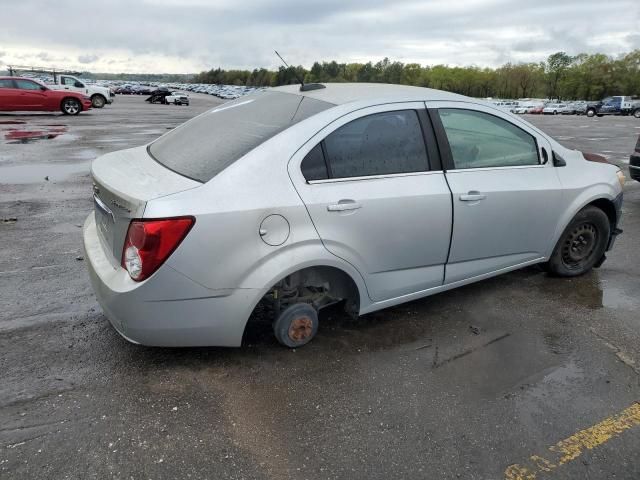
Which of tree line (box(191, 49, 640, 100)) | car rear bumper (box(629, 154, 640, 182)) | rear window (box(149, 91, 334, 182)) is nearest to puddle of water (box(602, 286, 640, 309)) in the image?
rear window (box(149, 91, 334, 182))

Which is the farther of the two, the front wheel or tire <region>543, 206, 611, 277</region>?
the front wheel

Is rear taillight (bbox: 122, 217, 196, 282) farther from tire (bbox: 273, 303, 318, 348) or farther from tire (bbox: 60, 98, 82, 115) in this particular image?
tire (bbox: 60, 98, 82, 115)

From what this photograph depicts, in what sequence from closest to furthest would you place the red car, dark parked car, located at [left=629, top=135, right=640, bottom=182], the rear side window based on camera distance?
1. the rear side window
2. dark parked car, located at [left=629, top=135, right=640, bottom=182]
3. the red car

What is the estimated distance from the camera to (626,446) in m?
2.50

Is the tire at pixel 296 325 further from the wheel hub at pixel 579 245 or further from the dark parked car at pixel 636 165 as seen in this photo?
the dark parked car at pixel 636 165

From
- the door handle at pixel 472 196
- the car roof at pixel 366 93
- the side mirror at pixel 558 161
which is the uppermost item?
the car roof at pixel 366 93

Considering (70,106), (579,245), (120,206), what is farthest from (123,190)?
(70,106)

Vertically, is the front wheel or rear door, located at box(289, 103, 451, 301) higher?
rear door, located at box(289, 103, 451, 301)

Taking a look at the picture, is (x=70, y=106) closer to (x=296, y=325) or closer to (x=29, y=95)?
(x=29, y=95)

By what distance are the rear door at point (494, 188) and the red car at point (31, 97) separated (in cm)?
2169

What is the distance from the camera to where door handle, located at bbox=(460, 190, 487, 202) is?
3455mm

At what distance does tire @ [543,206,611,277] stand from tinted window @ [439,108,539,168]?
778mm

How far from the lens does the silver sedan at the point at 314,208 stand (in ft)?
8.79

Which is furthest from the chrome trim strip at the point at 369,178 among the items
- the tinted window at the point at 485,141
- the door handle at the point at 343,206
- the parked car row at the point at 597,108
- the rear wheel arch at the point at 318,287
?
the parked car row at the point at 597,108
